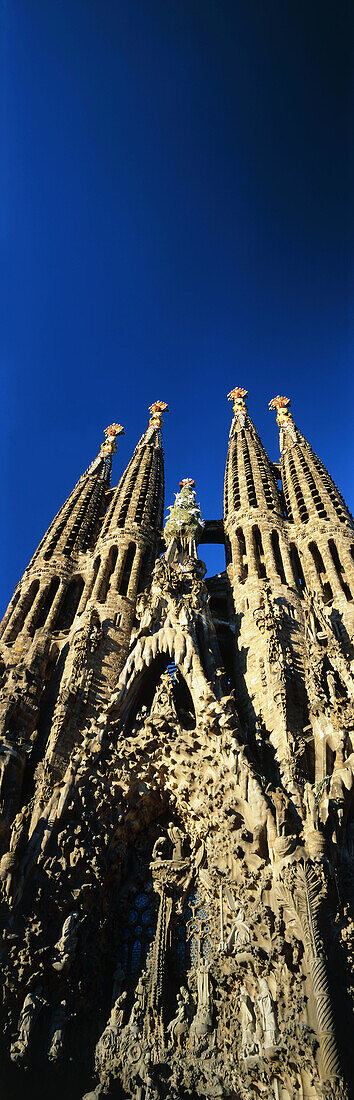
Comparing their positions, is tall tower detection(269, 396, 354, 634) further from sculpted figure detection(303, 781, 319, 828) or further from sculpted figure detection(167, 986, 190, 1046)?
sculpted figure detection(167, 986, 190, 1046)

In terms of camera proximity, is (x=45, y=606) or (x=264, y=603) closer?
(x=264, y=603)

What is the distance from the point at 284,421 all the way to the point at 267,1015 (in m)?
25.9

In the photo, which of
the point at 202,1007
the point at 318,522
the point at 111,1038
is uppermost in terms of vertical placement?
the point at 318,522

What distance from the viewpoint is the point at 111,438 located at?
35219 mm

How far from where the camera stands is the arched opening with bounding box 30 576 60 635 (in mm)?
19847

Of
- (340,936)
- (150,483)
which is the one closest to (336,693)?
(340,936)

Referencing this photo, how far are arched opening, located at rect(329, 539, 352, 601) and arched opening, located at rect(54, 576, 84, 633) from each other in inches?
315

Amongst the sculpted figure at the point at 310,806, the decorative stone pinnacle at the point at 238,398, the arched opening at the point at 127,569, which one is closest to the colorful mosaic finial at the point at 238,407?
the decorative stone pinnacle at the point at 238,398

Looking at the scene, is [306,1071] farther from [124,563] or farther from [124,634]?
[124,563]

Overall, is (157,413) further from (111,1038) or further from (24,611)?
(111,1038)

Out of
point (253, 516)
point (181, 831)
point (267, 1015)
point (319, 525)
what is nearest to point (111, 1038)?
point (267, 1015)

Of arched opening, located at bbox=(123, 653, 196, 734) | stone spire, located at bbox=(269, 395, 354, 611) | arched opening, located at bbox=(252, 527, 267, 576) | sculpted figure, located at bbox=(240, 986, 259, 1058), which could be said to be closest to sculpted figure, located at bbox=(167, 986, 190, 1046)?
sculpted figure, located at bbox=(240, 986, 259, 1058)

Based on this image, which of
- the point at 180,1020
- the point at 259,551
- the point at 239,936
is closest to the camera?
the point at 239,936

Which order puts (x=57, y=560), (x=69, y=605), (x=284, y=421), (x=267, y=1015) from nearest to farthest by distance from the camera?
1. (x=267, y=1015)
2. (x=69, y=605)
3. (x=57, y=560)
4. (x=284, y=421)
